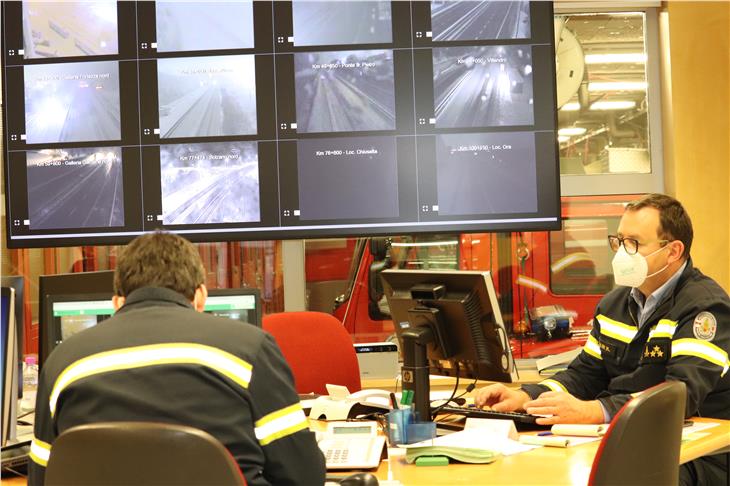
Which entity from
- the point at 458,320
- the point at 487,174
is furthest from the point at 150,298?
the point at 487,174

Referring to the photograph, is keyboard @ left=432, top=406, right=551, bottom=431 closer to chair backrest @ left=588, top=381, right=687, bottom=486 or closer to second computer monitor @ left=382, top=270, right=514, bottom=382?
second computer monitor @ left=382, top=270, right=514, bottom=382

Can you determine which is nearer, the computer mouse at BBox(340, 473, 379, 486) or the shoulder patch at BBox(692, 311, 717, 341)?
the computer mouse at BBox(340, 473, 379, 486)

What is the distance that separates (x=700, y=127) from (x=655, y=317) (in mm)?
2150

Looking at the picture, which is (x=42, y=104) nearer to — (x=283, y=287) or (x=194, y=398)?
(x=283, y=287)

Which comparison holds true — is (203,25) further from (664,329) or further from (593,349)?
(664,329)

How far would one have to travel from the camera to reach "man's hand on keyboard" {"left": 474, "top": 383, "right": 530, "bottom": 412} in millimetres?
2883

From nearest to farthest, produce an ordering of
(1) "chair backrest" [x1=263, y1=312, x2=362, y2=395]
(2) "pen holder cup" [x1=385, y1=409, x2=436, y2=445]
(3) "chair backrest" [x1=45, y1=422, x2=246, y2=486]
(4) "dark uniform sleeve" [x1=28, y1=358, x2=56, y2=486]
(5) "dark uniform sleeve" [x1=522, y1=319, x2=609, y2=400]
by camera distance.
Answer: (3) "chair backrest" [x1=45, y1=422, x2=246, y2=486], (4) "dark uniform sleeve" [x1=28, y1=358, x2=56, y2=486], (2) "pen holder cup" [x1=385, y1=409, x2=436, y2=445], (5) "dark uniform sleeve" [x1=522, y1=319, x2=609, y2=400], (1) "chair backrest" [x1=263, y1=312, x2=362, y2=395]

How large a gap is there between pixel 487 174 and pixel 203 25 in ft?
5.31

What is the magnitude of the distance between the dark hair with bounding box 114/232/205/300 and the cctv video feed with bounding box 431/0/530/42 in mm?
2530

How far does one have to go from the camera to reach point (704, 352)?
111 inches

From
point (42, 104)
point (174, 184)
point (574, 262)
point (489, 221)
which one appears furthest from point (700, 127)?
point (42, 104)

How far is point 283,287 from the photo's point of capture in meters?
4.70

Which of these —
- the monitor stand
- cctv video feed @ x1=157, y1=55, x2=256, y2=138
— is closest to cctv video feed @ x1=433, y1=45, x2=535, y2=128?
cctv video feed @ x1=157, y1=55, x2=256, y2=138

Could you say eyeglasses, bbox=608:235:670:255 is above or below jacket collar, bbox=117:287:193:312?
above
